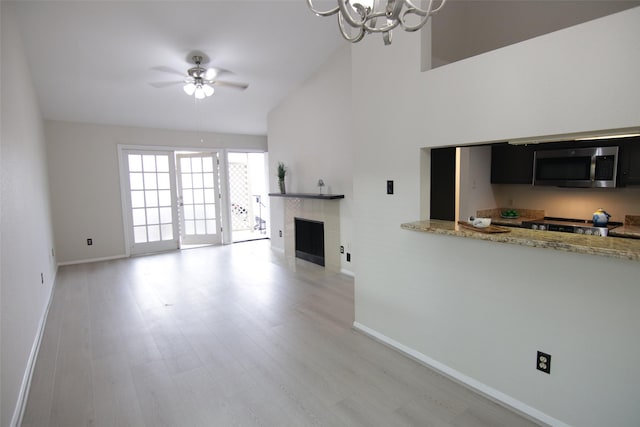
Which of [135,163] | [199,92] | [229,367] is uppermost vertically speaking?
[199,92]

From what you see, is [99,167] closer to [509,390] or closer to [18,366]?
[18,366]

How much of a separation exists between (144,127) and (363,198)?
514 centimetres

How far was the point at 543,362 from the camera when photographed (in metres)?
1.78

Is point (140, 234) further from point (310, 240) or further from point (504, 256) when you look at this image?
point (504, 256)

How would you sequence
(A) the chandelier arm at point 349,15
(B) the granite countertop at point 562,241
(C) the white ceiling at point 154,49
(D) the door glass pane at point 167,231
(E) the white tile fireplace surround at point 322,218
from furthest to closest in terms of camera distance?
(D) the door glass pane at point 167,231, (E) the white tile fireplace surround at point 322,218, (C) the white ceiling at point 154,49, (B) the granite countertop at point 562,241, (A) the chandelier arm at point 349,15

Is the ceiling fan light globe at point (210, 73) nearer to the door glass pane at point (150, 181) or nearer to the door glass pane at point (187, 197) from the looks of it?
the door glass pane at point (150, 181)

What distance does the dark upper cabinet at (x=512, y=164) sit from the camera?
143 inches

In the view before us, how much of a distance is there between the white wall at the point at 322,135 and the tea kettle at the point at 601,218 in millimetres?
2571

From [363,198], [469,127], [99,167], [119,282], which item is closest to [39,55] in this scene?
[99,167]

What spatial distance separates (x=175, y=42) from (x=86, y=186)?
3.45 metres

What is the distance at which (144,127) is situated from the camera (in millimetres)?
6066

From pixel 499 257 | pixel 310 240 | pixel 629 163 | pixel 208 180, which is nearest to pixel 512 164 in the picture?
pixel 629 163

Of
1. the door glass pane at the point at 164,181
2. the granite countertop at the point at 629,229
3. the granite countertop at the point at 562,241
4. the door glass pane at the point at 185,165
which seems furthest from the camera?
the door glass pane at the point at 185,165

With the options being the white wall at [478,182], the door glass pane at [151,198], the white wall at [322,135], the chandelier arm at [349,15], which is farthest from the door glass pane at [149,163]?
the chandelier arm at [349,15]
